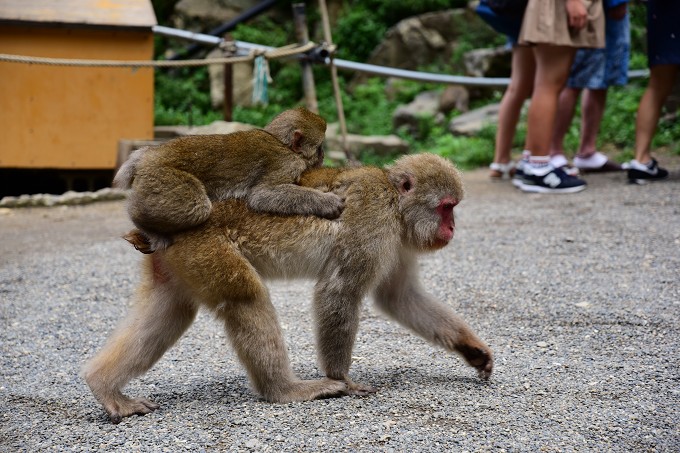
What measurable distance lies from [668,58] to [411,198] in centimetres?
449

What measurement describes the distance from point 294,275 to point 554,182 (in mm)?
4467

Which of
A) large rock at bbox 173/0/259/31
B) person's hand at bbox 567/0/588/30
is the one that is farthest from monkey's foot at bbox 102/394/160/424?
large rock at bbox 173/0/259/31

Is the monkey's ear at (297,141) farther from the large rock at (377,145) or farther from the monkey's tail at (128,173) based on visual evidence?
the large rock at (377,145)

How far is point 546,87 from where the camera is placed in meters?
6.91

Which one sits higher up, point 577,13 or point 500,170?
point 577,13

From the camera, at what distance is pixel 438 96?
541 inches

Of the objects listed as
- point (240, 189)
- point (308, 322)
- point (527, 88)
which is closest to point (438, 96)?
point (527, 88)

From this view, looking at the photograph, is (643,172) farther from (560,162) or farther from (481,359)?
(481,359)

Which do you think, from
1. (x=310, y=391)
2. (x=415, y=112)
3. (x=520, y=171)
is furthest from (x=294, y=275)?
(x=415, y=112)

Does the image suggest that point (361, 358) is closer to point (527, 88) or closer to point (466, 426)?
point (466, 426)

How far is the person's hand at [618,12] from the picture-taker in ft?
24.2

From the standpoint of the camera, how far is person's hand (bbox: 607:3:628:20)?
7.36 meters

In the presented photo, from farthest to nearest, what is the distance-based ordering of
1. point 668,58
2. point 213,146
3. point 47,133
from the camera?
point 47,133
point 668,58
point 213,146

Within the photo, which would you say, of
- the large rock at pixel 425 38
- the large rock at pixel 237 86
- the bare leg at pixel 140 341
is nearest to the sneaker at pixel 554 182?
the bare leg at pixel 140 341
